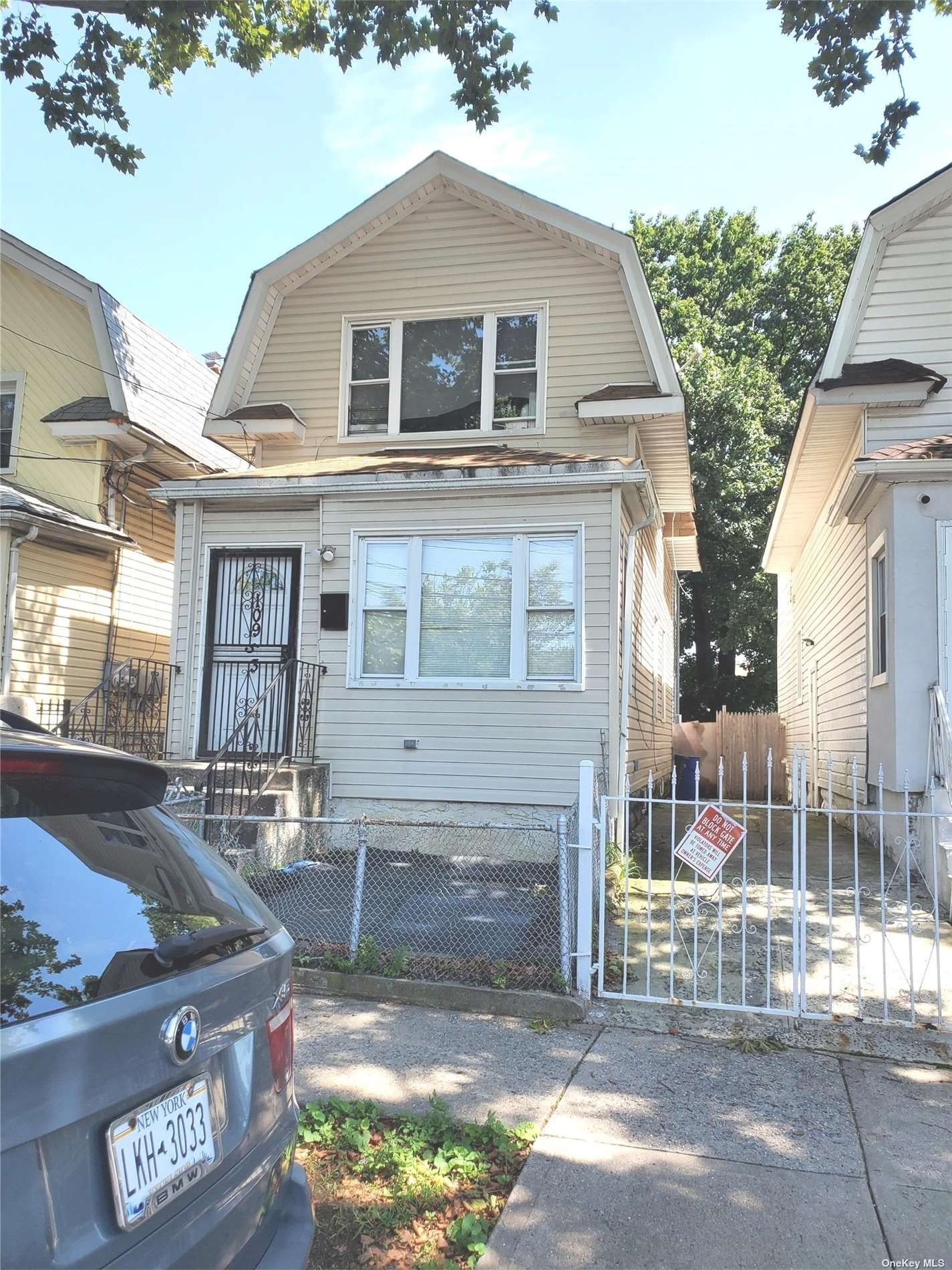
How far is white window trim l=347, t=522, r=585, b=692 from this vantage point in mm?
9219

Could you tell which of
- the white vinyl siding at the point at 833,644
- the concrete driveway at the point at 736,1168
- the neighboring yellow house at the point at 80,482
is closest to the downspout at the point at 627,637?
the white vinyl siding at the point at 833,644

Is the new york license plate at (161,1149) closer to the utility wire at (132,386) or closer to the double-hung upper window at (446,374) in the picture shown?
the double-hung upper window at (446,374)

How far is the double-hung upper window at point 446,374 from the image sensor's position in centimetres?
1123

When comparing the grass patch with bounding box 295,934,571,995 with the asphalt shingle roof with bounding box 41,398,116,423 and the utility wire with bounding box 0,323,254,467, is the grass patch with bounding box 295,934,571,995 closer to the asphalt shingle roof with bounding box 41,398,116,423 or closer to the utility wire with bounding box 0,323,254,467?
the utility wire with bounding box 0,323,254,467

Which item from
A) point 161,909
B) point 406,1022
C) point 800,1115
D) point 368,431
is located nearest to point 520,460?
point 368,431

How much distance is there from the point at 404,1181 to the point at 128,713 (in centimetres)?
978

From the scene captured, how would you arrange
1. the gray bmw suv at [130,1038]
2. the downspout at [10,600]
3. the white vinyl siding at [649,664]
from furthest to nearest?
the downspout at [10,600] < the white vinyl siding at [649,664] < the gray bmw suv at [130,1038]

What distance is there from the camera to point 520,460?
375 inches

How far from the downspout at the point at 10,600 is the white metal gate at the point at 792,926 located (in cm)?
813

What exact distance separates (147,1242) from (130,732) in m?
10.8

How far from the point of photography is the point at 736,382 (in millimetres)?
25250

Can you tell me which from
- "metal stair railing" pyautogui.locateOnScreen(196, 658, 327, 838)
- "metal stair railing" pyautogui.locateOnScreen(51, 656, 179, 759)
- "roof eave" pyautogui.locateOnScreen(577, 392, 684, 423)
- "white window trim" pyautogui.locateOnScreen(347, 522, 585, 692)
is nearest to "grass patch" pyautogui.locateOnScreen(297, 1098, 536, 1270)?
"metal stair railing" pyautogui.locateOnScreen(196, 658, 327, 838)

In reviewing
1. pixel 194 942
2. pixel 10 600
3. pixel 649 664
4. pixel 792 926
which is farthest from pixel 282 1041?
pixel 649 664

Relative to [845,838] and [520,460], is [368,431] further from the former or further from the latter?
[845,838]
